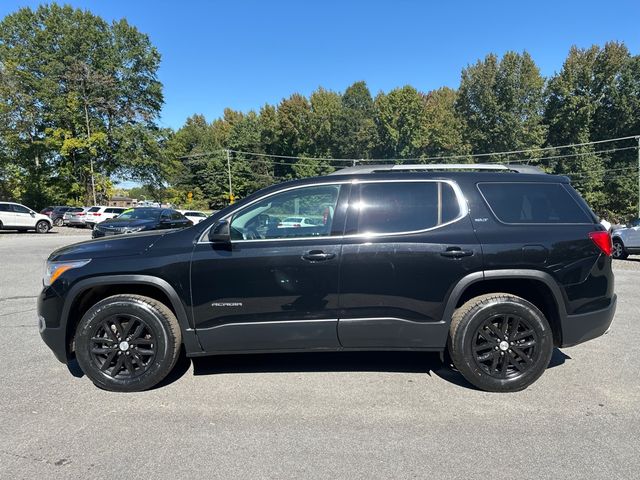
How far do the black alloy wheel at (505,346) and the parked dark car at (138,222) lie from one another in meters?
11.7

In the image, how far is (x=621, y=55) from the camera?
5606cm

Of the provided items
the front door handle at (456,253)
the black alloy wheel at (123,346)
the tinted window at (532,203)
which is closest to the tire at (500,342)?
the front door handle at (456,253)

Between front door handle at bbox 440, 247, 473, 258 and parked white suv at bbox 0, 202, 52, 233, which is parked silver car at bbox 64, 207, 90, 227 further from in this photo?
front door handle at bbox 440, 247, 473, 258

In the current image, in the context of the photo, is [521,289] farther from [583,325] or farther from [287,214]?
[287,214]

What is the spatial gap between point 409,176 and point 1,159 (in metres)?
47.4

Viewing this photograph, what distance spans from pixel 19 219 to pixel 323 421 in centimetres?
2883

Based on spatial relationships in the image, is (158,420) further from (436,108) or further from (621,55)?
(436,108)

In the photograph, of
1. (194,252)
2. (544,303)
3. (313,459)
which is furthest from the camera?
(544,303)

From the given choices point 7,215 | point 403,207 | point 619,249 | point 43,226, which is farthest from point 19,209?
point 619,249

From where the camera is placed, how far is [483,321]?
399 centimetres

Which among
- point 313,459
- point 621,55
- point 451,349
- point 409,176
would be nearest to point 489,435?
point 451,349

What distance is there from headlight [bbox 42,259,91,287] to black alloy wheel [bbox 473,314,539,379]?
3377mm

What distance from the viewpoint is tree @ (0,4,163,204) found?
40.7 metres

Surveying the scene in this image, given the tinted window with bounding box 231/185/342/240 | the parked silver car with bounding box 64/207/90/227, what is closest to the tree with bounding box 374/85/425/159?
the parked silver car with bounding box 64/207/90/227
